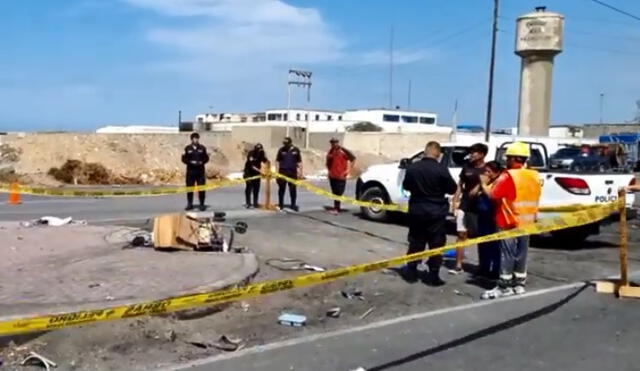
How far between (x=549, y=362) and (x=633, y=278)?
14.3ft

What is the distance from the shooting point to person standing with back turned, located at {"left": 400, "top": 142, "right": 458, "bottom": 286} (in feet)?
28.3

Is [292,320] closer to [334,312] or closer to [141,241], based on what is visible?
[334,312]

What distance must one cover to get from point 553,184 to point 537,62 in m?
52.0

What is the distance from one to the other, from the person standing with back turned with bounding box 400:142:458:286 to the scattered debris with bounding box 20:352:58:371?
4605 mm

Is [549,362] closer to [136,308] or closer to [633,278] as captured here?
[136,308]

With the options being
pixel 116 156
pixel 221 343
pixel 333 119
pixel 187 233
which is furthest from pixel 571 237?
pixel 333 119

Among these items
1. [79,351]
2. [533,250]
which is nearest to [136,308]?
[79,351]

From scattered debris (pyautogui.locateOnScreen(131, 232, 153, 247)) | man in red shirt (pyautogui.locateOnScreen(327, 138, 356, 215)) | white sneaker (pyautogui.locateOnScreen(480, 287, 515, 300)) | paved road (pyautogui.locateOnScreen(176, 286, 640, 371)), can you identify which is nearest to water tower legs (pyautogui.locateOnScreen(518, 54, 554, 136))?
man in red shirt (pyautogui.locateOnScreen(327, 138, 356, 215))

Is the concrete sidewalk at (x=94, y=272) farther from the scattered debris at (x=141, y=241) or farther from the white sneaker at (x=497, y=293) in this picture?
the white sneaker at (x=497, y=293)

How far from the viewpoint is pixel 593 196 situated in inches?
459

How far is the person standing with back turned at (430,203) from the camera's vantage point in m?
8.63

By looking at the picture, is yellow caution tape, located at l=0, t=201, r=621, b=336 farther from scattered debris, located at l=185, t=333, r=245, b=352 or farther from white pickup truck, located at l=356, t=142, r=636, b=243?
white pickup truck, located at l=356, t=142, r=636, b=243

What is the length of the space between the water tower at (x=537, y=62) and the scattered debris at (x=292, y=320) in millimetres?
57378

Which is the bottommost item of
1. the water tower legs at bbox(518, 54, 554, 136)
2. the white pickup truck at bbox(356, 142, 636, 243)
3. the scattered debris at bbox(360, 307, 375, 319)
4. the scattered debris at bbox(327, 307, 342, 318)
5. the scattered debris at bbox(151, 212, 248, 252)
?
the scattered debris at bbox(360, 307, 375, 319)
